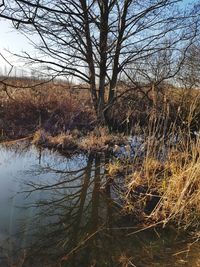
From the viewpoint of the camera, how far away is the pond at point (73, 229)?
3885 mm

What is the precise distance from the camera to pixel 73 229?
4.64 meters

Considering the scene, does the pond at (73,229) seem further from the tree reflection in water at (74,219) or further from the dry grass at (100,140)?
the dry grass at (100,140)

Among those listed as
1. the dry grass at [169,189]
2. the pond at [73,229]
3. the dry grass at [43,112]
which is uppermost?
the dry grass at [43,112]

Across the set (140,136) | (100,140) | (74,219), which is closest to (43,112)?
(100,140)

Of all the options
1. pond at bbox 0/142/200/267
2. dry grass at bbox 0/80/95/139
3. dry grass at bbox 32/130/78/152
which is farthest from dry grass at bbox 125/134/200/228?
dry grass at bbox 0/80/95/139

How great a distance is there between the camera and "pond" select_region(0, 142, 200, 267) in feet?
A: 12.7

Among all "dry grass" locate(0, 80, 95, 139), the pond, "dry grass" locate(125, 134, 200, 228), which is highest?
"dry grass" locate(0, 80, 95, 139)

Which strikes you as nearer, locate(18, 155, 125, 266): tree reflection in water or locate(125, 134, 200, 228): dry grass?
locate(18, 155, 125, 266): tree reflection in water

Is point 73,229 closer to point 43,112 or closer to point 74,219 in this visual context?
point 74,219

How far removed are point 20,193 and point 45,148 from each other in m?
3.74

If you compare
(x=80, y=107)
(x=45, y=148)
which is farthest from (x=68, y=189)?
(x=80, y=107)

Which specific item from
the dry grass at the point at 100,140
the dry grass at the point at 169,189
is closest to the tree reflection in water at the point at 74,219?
the dry grass at the point at 169,189

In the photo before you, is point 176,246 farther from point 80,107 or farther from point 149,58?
point 80,107

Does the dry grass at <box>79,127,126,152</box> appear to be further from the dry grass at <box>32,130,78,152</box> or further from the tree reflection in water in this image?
the tree reflection in water
